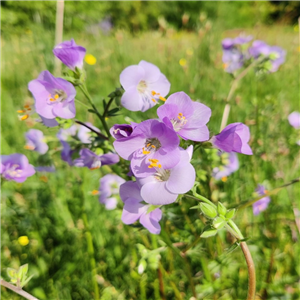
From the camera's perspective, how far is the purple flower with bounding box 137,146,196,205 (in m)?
0.63

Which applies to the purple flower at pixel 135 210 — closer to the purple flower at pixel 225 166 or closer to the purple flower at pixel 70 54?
Answer: the purple flower at pixel 70 54

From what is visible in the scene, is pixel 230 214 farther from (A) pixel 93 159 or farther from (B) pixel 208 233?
(A) pixel 93 159

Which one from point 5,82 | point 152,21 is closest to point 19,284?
point 5,82

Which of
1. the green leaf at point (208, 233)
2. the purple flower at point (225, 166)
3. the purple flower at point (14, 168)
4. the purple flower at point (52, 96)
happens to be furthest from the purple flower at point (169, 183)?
the purple flower at point (14, 168)

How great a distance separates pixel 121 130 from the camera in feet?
2.15

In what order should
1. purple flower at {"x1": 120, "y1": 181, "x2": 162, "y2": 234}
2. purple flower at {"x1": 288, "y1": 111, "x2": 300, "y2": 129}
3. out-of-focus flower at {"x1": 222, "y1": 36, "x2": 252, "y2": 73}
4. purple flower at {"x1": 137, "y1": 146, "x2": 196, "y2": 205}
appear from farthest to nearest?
out-of-focus flower at {"x1": 222, "y1": 36, "x2": 252, "y2": 73} → purple flower at {"x1": 288, "y1": 111, "x2": 300, "y2": 129} → purple flower at {"x1": 120, "y1": 181, "x2": 162, "y2": 234} → purple flower at {"x1": 137, "y1": 146, "x2": 196, "y2": 205}

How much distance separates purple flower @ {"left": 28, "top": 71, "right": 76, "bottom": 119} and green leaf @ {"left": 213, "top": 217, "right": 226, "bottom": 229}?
528 mm

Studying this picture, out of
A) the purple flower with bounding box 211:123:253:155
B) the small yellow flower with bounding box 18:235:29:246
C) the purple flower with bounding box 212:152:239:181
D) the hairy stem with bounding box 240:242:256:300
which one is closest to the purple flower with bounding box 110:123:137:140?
the purple flower with bounding box 211:123:253:155

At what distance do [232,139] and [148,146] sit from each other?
210 millimetres

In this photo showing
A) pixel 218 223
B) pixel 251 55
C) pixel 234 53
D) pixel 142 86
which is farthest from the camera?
pixel 234 53

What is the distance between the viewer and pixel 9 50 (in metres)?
4.67

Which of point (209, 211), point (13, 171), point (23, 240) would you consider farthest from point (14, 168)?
point (209, 211)

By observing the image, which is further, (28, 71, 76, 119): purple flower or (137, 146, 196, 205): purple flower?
(28, 71, 76, 119): purple flower

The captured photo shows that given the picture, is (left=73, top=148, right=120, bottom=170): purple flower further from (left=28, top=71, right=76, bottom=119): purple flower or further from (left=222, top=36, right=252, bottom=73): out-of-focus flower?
(left=222, top=36, right=252, bottom=73): out-of-focus flower
